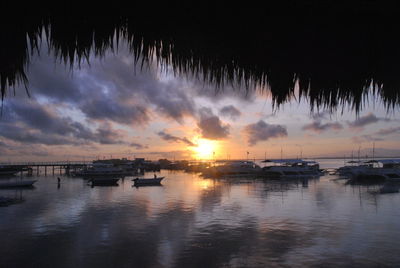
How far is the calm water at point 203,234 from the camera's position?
10.9 meters

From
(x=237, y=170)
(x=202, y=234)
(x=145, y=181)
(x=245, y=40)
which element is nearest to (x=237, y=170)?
(x=237, y=170)

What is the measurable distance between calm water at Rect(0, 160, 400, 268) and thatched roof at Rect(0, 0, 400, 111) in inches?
345

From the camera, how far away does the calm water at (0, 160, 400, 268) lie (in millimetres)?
10914

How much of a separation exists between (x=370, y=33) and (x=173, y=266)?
30.8ft

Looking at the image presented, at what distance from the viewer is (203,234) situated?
46.8 feet

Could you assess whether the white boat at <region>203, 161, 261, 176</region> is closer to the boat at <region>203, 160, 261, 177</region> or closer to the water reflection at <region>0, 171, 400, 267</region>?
the boat at <region>203, 160, 261, 177</region>

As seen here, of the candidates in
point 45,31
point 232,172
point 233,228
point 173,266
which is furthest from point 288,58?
point 232,172

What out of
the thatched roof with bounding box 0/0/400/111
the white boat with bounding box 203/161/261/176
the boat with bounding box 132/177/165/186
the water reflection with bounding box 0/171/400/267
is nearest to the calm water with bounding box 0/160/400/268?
the water reflection with bounding box 0/171/400/267

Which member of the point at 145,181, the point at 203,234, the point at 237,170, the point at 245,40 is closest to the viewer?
the point at 245,40

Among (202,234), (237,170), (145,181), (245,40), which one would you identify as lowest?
(202,234)

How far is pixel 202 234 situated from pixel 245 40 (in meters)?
12.8

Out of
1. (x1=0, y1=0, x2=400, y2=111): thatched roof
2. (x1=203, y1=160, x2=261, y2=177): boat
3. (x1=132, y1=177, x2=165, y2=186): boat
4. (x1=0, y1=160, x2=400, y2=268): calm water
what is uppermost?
(x1=0, y1=0, x2=400, y2=111): thatched roof

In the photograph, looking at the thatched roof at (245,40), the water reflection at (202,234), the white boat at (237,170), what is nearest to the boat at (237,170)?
the white boat at (237,170)

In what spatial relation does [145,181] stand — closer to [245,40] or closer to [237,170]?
[237,170]
